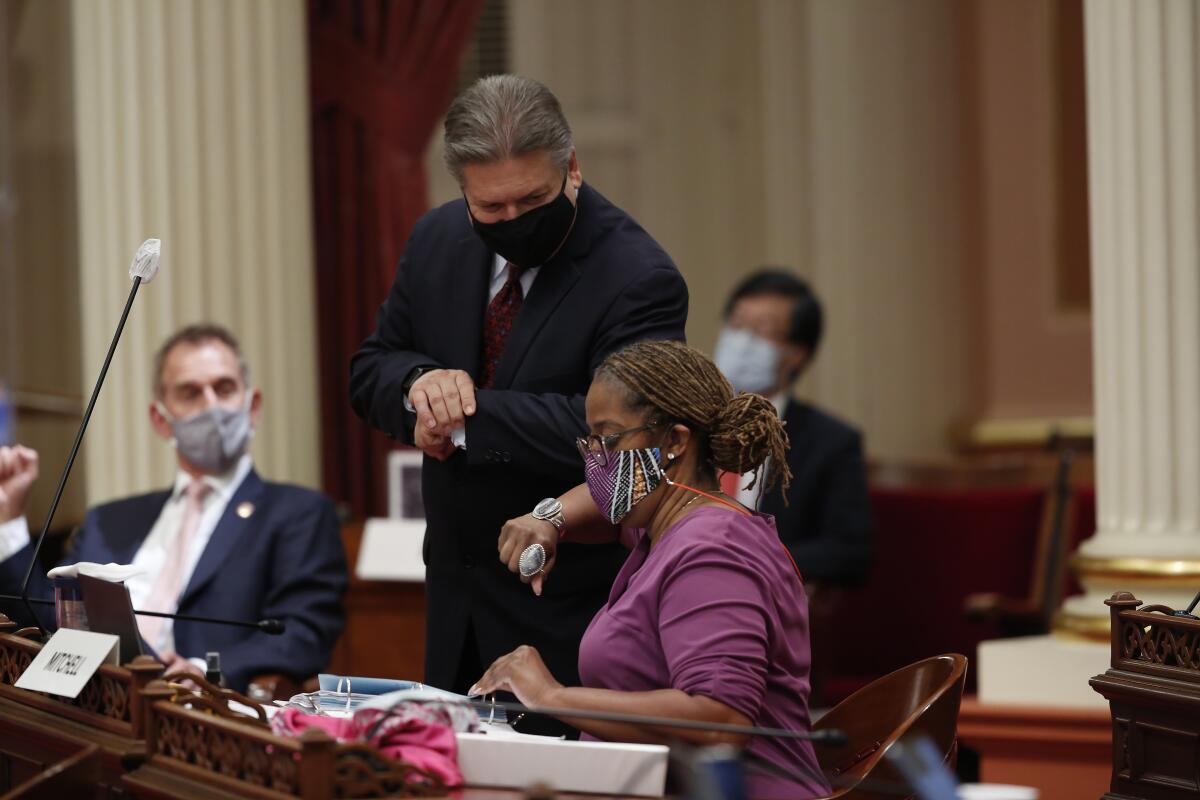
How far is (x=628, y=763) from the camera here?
1.81 metres

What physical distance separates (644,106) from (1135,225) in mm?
3073

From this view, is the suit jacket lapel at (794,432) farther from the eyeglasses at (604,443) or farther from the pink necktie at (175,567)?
the eyeglasses at (604,443)

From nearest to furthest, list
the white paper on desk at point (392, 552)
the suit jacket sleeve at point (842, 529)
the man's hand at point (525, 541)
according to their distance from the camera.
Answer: the man's hand at point (525, 541) < the white paper on desk at point (392, 552) < the suit jacket sleeve at point (842, 529)

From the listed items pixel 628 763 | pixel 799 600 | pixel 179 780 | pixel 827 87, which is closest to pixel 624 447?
pixel 799 600

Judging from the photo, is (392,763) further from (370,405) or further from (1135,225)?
(1135,225)

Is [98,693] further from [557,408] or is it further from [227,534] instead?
[227,534]

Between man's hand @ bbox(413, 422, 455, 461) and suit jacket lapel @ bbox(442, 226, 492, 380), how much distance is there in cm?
15

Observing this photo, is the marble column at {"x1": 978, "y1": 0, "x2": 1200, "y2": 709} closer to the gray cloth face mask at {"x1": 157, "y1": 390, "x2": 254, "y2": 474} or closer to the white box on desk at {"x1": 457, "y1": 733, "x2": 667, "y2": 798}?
the gray cloth face mask at {"x1": 157, "y1": 390, "x2": 254, "y2": 474}

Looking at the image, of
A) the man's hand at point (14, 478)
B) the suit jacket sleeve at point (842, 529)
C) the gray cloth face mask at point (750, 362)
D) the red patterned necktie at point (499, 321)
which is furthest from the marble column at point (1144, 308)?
the man's hand at point (14, 478)

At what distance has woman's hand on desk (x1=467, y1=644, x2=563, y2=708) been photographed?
80.0 inches

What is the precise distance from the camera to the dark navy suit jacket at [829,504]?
4.70m

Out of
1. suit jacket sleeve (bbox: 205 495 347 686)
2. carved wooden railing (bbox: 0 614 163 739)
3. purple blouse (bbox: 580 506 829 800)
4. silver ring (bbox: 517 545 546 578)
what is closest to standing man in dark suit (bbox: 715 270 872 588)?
suit jacket sleeve (bbox: 205 495 347 686)

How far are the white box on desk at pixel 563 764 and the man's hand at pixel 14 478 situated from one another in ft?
5.97

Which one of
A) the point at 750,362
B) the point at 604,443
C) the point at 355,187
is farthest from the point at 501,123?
the point at 355,187
